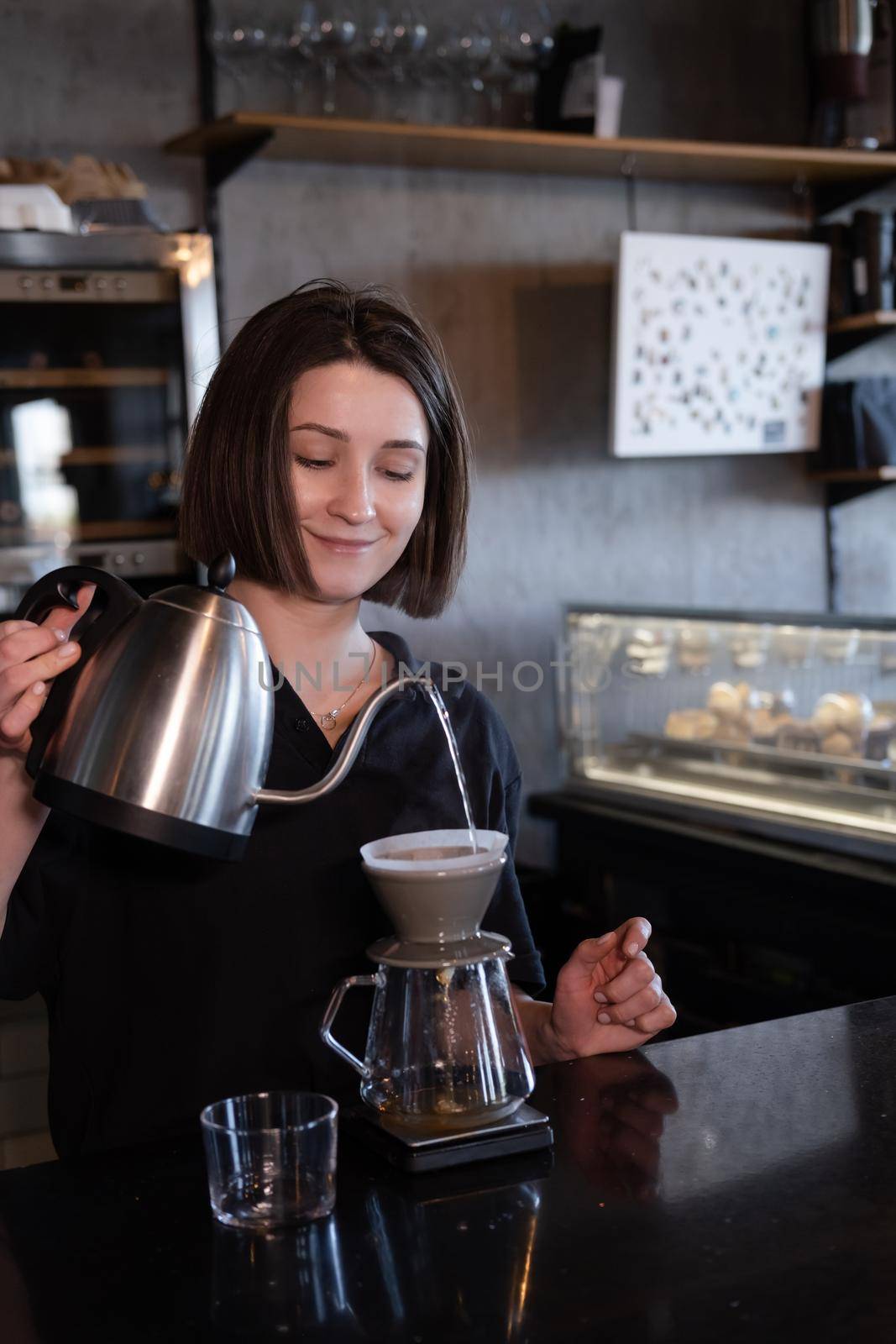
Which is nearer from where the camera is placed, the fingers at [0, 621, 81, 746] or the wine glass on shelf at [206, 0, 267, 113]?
the fingers at [0, 621, 81, 746]

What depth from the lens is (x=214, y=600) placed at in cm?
104

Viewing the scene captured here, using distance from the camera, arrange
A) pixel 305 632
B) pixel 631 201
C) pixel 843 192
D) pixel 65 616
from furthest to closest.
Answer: pixel 843 192, pixel 631 201, pixel 305 632, pixel 65 616

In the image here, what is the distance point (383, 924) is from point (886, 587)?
304 centimetres

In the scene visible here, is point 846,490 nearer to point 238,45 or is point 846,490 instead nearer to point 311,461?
point 238,45

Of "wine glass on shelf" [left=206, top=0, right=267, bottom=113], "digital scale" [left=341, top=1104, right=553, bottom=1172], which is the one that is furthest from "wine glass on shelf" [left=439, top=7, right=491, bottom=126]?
"digital scale" [left=341, top=1104, right=553, bottom=1172]

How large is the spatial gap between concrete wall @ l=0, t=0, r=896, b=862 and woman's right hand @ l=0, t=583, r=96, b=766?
2246 millimetres

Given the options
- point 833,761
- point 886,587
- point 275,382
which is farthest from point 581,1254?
point 886,587

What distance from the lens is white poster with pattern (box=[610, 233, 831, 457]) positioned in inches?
135

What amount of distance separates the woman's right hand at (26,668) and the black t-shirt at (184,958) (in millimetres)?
327

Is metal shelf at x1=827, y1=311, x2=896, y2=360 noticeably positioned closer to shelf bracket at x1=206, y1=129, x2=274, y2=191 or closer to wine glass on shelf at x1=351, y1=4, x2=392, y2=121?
wine glass on shelf at x1=351, y1=4, x2=392, y2=121

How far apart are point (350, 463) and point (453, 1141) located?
0.62 metres

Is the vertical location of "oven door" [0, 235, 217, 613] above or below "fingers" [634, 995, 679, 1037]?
above

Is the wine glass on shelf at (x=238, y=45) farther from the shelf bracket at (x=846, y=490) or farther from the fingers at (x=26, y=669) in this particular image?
the fingers at (x=26, y=669)

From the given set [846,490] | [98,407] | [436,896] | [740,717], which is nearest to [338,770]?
[436,896]
